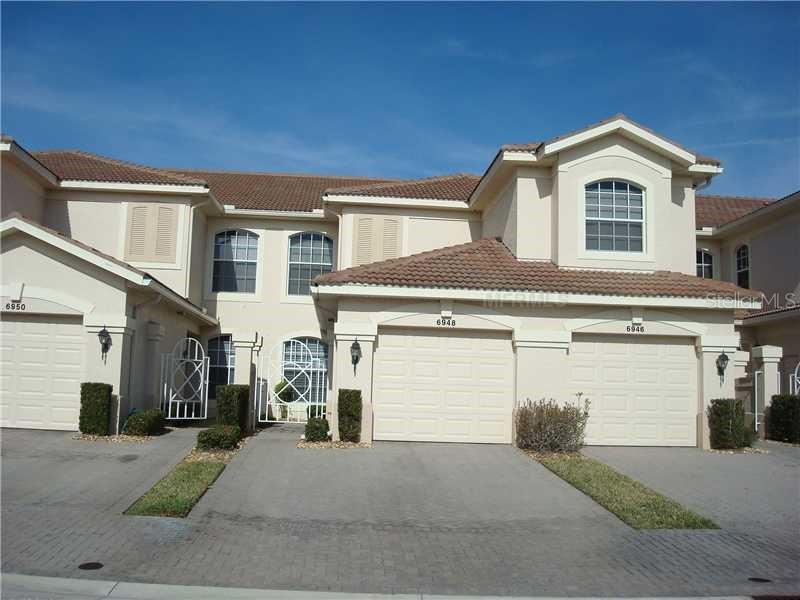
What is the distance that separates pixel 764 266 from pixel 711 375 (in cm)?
801

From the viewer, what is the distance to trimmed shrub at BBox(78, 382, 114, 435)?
13.8m

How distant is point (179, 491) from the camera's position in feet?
32.6

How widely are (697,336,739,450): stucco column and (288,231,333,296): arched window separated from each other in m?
→ 11.1

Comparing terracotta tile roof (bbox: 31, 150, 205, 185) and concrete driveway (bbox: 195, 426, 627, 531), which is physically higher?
terracotta tile roof (bbox: 31, 150, 205, 185)

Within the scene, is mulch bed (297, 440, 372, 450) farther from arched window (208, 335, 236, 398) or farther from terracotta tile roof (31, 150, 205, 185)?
terracotta tile roof (31, 150, 205, 185)

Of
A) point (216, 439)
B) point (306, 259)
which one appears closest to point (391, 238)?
point (306, 259)

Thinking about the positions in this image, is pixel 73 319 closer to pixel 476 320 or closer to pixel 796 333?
pixel 476 320

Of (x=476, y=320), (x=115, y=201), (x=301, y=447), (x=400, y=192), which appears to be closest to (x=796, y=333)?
(x=476, y=320)

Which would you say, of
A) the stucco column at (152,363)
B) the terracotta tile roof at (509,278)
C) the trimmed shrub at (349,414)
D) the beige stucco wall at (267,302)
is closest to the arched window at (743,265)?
the terracotta tile roof at (509,278)

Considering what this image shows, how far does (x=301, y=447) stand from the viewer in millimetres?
13539

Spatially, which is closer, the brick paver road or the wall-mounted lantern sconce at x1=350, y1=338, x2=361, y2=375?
the brick paver road

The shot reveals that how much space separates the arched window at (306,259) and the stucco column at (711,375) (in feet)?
36.3

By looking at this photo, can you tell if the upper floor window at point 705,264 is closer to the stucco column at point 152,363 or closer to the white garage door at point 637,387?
the white garage door at point 637,387

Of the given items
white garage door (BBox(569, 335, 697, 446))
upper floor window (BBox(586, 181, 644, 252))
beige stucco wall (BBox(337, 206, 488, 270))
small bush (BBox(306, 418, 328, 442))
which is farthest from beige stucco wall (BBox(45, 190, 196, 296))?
white garage door (BBox(569, 335, 697, 446))
